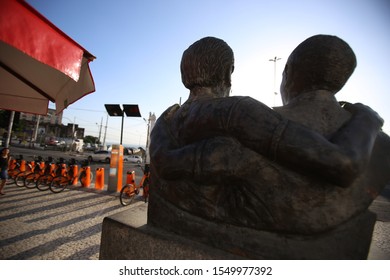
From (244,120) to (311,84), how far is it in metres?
0.61

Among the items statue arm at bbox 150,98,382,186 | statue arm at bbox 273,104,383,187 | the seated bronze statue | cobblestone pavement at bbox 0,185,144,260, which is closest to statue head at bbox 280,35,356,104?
the seated bronze statue

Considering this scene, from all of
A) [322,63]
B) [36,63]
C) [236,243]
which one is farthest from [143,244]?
[36,63]

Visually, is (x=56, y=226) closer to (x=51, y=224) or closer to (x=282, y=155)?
(x=51, y=224)

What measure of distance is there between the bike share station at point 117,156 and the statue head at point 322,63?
8.07 meters

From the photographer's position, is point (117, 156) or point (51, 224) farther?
point (117, 156)

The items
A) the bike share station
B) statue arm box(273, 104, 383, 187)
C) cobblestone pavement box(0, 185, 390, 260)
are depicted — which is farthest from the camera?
the bike share station

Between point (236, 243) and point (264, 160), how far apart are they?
1.87 feet

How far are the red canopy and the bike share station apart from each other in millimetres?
4782

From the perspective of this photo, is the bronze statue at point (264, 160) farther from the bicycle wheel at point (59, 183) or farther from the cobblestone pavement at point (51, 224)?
the bicycle wheel at point (59, 183)

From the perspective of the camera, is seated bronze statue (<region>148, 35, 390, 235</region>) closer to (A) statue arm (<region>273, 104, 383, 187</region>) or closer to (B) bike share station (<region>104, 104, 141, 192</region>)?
(A) statue arm (<region>273, 104, 383, 187</region>)

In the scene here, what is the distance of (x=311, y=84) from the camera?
144cm

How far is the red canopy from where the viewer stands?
1405 millimetres

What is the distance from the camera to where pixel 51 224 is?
431 cm
